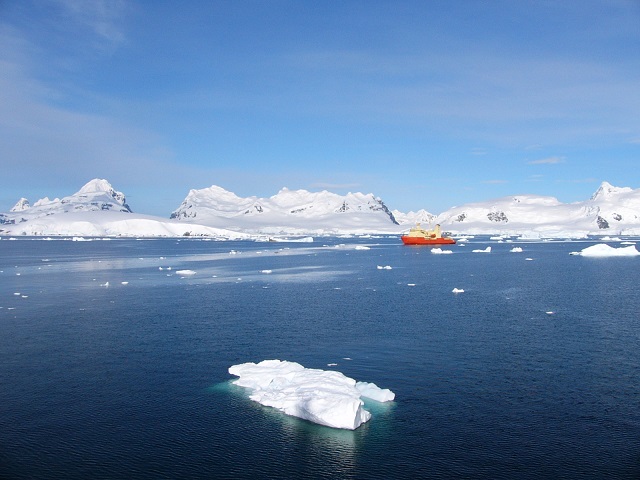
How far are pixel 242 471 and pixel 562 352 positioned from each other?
50.0 feet

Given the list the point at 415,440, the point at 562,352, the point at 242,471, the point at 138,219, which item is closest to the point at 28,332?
the point at 242,471

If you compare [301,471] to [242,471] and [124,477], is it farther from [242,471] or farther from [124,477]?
[124,477]

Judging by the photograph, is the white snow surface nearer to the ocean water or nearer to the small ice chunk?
the ocean water

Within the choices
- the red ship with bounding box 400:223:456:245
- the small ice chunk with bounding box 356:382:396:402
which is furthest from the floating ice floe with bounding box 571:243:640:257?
the small ice chunk with bounding box 356:382:396:402

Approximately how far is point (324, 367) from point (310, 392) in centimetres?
419

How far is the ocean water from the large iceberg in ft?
1.10

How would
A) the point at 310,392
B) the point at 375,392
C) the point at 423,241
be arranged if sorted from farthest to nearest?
the point at 423,241 < the point at 375,392 < the point at 310,392

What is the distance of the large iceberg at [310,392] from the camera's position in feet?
49.5

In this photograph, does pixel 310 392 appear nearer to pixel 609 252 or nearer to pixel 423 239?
pixel 609 252

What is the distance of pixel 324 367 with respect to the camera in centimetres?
2031

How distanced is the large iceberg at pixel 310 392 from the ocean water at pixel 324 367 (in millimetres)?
337

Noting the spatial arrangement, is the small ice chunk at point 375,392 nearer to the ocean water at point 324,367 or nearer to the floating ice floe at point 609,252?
the ocean water at point 324,367

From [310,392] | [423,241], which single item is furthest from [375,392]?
[423,241]

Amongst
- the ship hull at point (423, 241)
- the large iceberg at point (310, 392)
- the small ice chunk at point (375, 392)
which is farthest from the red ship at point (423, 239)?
the small ice chunk at point (375, 392)
